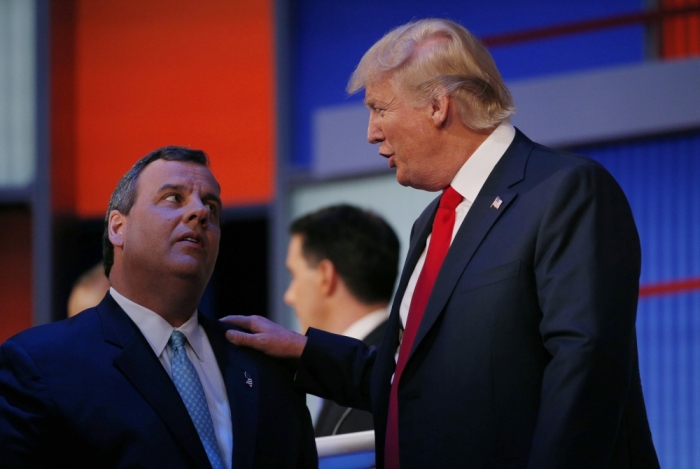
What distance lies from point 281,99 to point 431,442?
384cm

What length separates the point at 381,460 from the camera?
5.96ft

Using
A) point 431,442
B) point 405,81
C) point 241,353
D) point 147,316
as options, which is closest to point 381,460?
point 431,442

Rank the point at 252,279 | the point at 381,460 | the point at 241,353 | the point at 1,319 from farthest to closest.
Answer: the point at 252,279
the point at 1,319
the point at 241,353
the point at 381,460

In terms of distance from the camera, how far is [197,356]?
1909 millimetres

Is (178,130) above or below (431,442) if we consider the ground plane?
above

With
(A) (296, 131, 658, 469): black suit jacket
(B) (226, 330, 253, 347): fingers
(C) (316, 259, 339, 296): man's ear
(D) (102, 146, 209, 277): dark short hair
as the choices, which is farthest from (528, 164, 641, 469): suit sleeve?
(C) (316, 259, 339, 296): man's ear

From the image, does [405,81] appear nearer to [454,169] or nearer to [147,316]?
[454,169]

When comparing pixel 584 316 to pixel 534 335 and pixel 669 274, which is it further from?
pixel 669 274

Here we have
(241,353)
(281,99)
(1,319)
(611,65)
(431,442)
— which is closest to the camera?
(431,442)

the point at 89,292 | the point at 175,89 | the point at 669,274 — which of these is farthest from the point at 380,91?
the point at 175,89

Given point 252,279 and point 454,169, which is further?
point 252,279

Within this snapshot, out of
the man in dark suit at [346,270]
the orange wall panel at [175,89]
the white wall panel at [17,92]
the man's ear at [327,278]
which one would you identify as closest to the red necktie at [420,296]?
the man in dark suit at [346,270]

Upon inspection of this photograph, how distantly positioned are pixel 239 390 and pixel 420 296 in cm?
42

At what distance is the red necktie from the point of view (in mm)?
1751
